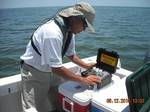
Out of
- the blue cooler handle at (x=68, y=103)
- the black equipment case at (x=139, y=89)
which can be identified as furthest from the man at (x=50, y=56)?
the black equipment case at (x=139, y=89)

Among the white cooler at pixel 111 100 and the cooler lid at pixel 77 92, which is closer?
the white cooler at pixel 111 100

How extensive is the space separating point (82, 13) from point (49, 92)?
2.97 ft

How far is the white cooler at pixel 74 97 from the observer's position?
7.02ft

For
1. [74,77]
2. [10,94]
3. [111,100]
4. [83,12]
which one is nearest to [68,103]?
[74,77]

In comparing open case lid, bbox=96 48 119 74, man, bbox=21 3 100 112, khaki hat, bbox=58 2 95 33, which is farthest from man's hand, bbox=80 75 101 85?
khaki hat, bbox=58 2 95 33

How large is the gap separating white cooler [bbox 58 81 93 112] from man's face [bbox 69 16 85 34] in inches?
20.4

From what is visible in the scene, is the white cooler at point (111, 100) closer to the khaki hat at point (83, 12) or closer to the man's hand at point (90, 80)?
the man's hand at point (90, 80)

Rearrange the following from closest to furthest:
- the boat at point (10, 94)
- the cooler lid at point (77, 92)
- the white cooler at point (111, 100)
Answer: the white cooler at point (111, 100) → the cooler lid at point (77, 92) → the boat at point (10, 94)

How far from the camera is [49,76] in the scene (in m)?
2.46

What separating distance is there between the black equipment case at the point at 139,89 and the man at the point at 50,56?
44 cm

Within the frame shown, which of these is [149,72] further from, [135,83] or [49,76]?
[49,76]

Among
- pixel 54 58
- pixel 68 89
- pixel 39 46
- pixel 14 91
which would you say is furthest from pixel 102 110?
pixel 14 91

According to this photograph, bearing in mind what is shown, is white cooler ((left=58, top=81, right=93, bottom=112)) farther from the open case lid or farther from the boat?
the boat

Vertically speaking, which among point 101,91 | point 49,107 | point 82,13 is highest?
point 82,13
